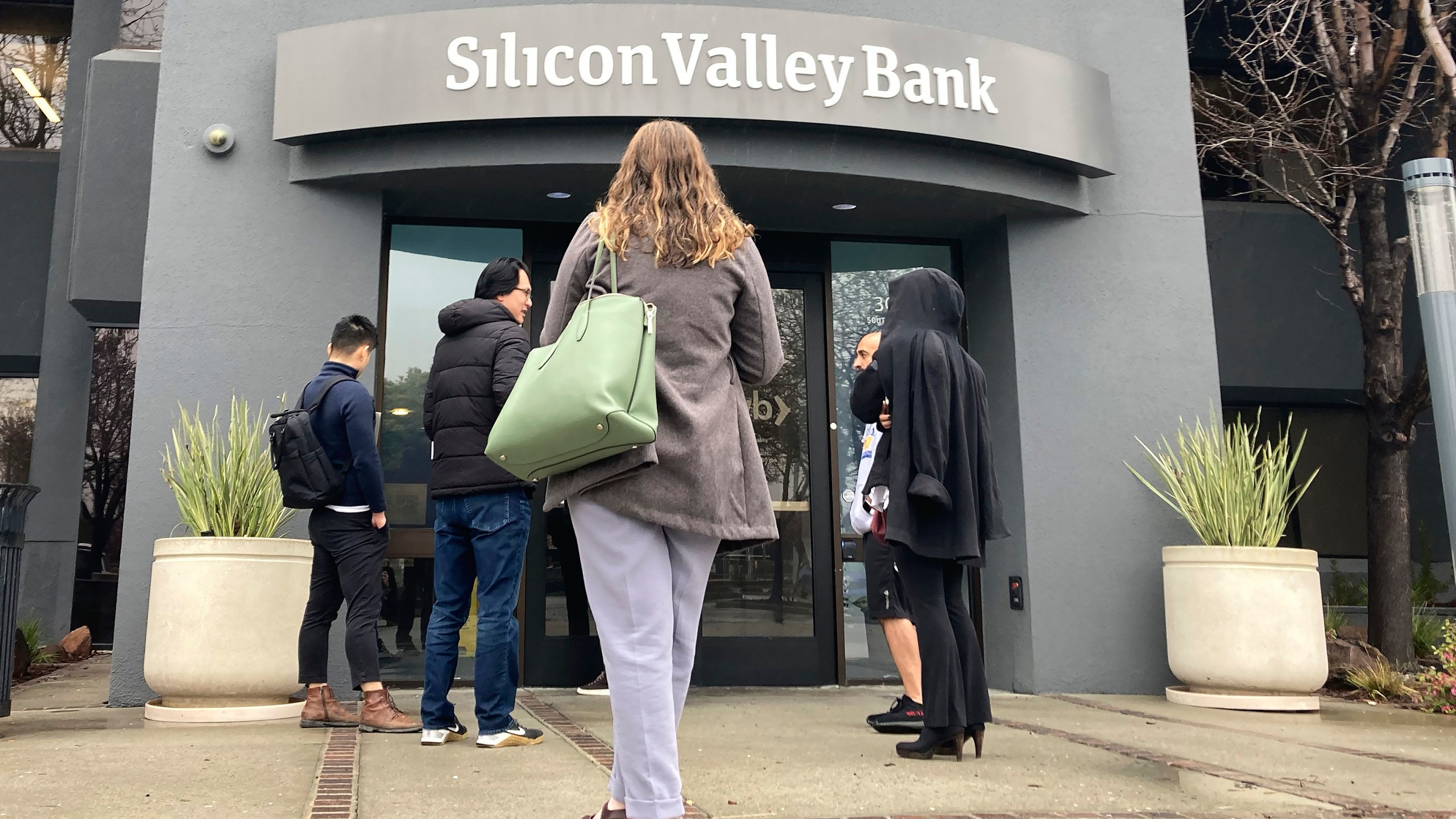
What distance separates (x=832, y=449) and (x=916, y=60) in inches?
89.5

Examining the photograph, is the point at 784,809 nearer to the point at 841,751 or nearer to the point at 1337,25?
the point at 841,751

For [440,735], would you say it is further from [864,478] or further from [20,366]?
[20,366]

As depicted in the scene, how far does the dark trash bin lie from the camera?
446 centimetres

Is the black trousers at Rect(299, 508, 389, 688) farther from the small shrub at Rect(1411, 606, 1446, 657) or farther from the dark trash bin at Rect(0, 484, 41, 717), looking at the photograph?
the small shrub at Rect(1411, 606, 1446, 657)

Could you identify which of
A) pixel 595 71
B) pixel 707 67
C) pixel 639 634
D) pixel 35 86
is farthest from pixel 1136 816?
pixel 35 86

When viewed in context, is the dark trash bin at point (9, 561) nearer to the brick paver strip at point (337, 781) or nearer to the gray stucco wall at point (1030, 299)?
the gray stucco wall at point (1030, 299)

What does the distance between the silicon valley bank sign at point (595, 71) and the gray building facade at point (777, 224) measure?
2 centimetres

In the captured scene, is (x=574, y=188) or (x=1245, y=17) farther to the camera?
(x=1245, y=17)

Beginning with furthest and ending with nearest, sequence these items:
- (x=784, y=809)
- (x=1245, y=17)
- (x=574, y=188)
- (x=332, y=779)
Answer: (x=1245, y=17) < (x=574, y=188) < (x=332, y=779) < (x=784, y=809)

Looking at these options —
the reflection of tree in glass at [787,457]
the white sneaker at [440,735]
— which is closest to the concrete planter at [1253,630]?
the reflection of tree in glass at [787,457]

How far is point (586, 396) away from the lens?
2.24 m

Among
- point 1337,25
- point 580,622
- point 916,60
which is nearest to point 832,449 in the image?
point 580,622

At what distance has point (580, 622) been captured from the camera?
639cm

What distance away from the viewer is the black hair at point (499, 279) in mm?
4461
